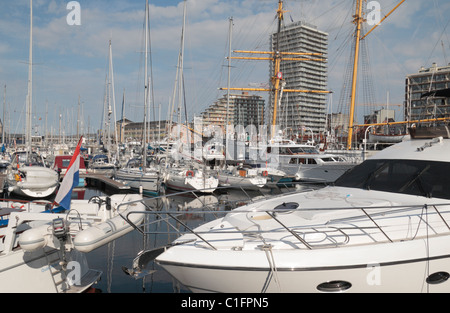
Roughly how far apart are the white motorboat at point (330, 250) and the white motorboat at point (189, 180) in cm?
1472

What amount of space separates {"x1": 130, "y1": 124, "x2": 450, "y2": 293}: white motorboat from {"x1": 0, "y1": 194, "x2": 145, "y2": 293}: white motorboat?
1.43m

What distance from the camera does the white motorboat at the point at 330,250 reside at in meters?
4.25

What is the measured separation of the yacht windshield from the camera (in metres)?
5.64

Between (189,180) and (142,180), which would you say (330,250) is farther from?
(142,180)

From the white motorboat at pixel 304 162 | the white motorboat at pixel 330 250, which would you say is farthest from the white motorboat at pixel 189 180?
the white motorboat at pixel 330 250

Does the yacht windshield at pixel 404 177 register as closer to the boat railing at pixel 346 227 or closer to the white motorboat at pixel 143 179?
the boat railing at pixel 346 227

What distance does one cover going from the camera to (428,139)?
6.92 meters

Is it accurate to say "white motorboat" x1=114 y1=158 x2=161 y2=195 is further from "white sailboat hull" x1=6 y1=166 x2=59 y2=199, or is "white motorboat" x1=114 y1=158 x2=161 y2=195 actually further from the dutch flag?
the dutch flag

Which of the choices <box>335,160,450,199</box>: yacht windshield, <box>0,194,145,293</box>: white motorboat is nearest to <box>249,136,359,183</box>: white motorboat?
<box>335,160,450,199</box>: yacht windshield

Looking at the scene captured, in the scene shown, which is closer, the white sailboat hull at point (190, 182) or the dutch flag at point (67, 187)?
the dutch flag at point (67, 187)

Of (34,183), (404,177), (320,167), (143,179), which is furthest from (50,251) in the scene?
(320,167)

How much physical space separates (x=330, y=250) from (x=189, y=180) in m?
16.9
